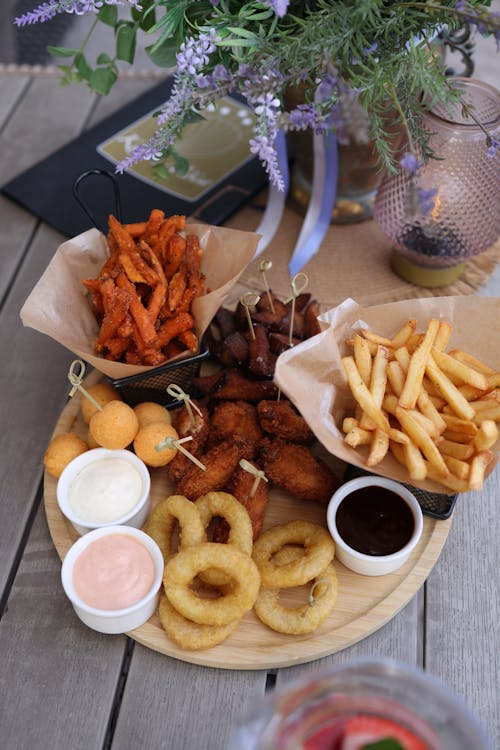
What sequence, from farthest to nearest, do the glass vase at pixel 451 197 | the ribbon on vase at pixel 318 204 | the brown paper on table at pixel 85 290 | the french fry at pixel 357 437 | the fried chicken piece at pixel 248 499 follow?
the ribbon on vase at pixel 318 204
the glass vase at pixel 451 197
the brown paper on table at pixel 85 290
the fried chicken piece at pixel 248 499
the french fry at pixel 357 437

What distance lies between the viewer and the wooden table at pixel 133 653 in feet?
4.43

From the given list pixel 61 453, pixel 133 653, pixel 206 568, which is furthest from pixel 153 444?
pixel 133 653

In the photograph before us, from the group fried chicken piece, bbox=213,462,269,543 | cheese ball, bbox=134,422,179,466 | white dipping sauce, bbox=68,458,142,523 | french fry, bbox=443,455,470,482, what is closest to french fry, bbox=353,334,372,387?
french fry, bbox=443,455,470,482

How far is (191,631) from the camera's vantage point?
4.60 feet

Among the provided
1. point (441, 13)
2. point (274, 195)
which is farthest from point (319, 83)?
point (274, 195)

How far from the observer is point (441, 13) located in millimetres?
1573

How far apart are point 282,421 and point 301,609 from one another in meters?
0.41

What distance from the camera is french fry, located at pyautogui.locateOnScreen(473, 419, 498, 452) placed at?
4.50 feet

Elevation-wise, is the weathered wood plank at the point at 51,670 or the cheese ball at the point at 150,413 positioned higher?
the cheese ball at the point at 150,413

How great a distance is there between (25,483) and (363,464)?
0.81 meters

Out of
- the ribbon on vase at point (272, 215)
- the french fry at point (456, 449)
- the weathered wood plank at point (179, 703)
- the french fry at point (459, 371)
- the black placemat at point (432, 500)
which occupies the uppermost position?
A: the french fry at point (459, 371)

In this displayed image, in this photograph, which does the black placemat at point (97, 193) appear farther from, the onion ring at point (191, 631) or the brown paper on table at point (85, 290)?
the onion ring at point (191, 631)

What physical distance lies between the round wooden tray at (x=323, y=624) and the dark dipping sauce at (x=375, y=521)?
78 millimetres

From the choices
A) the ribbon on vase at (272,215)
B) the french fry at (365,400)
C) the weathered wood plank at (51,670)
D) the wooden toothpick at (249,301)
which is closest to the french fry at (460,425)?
the french fry at (365,400)
